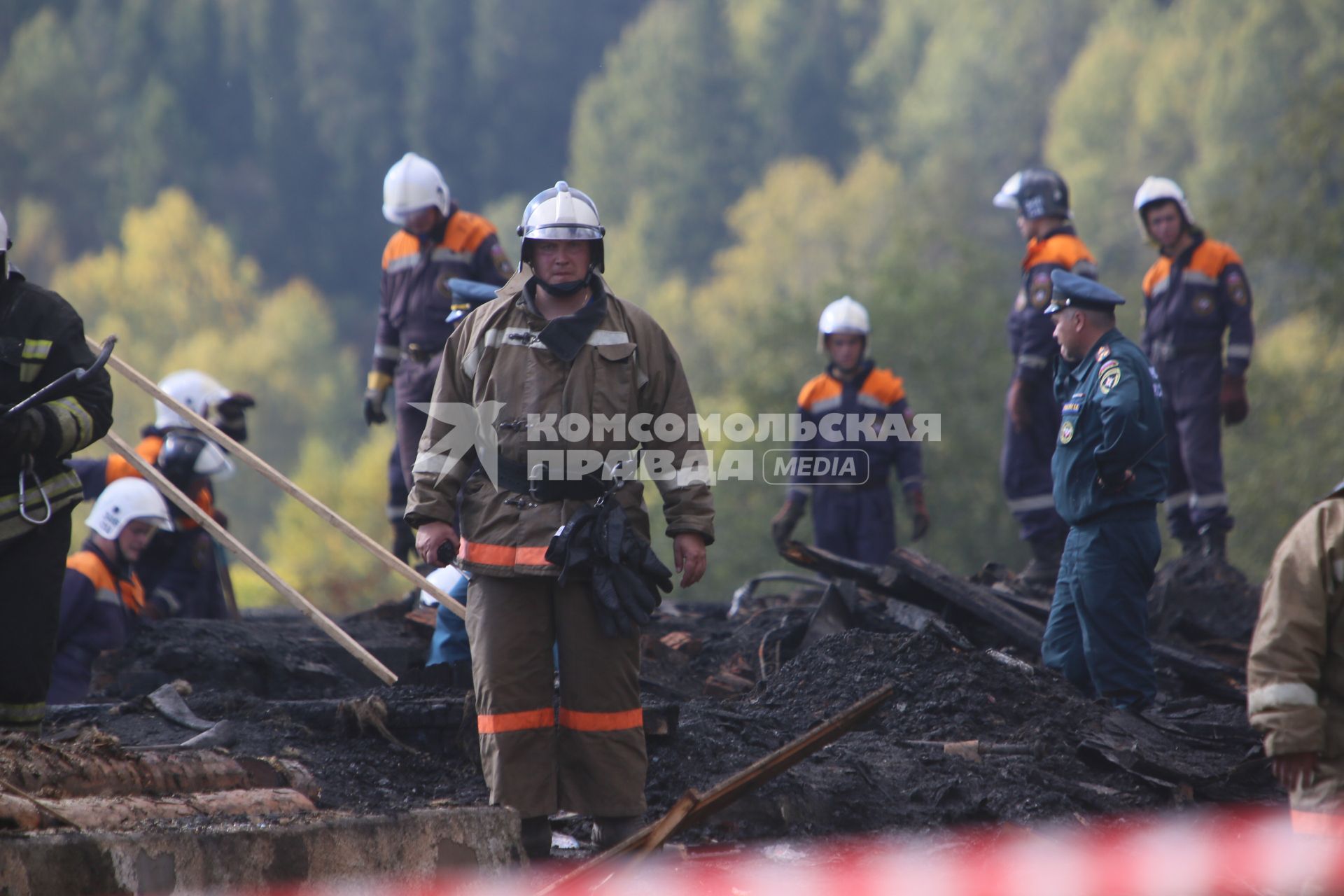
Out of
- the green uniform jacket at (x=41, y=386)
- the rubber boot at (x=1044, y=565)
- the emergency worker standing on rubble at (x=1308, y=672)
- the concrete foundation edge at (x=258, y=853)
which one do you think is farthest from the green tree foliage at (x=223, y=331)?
the emergency worker standing on rubble at (x=1308, y=672)

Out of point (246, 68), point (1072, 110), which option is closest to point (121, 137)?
point (246, 68)

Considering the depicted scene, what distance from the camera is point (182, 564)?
8.76 m

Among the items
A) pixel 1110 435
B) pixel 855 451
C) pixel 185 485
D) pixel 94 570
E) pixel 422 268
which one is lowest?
pixel 94 570

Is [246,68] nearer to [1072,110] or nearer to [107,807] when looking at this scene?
[1072,110]

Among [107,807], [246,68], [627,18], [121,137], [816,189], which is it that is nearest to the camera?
[107,807]

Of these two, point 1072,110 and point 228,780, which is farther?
point 1072,110

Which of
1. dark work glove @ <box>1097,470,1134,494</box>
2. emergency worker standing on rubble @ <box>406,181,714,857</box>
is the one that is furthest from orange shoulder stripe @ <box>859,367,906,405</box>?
emergency worker standing on rubble @ <box>406,181,714,857</box>

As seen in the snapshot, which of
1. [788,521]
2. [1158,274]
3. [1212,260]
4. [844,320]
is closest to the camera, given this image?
[1212,260]

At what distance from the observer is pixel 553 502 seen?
4.79 metres

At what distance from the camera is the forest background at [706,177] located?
94.6 ft

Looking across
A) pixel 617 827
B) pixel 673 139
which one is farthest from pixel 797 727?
pixel 673 139

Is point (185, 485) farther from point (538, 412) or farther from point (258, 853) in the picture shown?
point (258, 853)

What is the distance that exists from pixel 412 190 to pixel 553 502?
474 centimetres

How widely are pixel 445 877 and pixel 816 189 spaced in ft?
180
